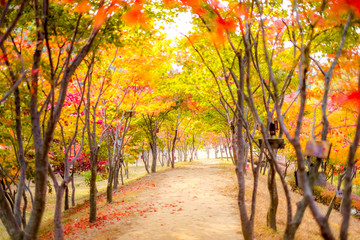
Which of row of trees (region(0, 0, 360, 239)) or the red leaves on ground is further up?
row of trees (region(0, 0, 360, 239))

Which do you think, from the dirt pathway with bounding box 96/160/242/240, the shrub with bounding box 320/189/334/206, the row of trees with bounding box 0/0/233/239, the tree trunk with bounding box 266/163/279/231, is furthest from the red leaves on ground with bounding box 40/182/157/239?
the shrub with bounding box 320/189/334/206

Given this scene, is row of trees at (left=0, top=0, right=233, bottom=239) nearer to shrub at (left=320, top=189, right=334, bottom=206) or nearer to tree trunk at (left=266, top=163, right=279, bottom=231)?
tree trunk at (left=266, top=163, right=279, bottom=231)

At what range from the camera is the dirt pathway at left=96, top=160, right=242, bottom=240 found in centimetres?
820

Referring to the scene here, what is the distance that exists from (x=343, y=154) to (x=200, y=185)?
764 cm

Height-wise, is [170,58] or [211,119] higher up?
[170,58]

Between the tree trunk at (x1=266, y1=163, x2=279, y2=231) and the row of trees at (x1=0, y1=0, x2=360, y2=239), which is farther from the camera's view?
the tree trunk at (x1=266, y1=163, x2=279, y2=231)

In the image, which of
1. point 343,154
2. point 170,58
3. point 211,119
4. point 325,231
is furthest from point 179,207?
point 211,119

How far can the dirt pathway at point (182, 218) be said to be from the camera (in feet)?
26.9

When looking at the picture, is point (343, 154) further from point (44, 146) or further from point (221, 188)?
point (44, 146)

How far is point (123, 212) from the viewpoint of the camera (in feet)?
36.3

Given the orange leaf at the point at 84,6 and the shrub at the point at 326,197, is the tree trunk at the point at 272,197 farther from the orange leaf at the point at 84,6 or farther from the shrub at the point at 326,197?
the shrub at the point at 326,197

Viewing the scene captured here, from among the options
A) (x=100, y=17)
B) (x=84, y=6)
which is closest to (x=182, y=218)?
(x=100, y=17)

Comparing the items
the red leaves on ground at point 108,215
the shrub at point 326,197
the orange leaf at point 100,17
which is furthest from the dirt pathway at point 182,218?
the shrub at point 326,197

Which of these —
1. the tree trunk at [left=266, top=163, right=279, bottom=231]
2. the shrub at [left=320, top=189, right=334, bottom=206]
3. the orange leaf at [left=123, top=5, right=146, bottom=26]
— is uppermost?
the orange leaf at [left=123, top=5, right=146, bottom=26]
